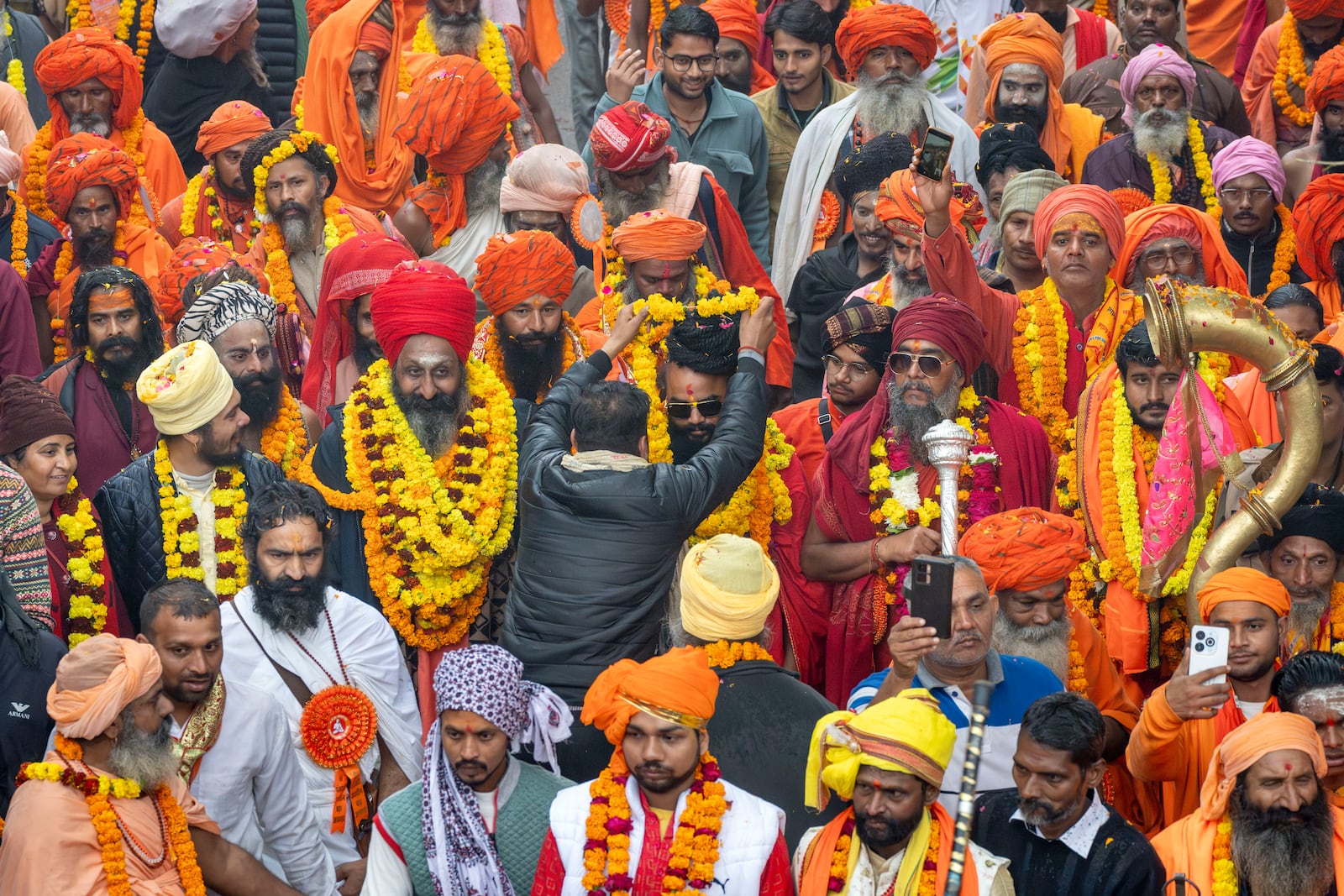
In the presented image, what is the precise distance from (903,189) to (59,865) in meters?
4.00

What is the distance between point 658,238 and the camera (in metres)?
7.29

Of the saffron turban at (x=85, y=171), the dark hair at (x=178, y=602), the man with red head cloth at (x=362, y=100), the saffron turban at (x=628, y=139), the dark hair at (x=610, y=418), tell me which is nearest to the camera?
the dark hair at (x=178, y=602)

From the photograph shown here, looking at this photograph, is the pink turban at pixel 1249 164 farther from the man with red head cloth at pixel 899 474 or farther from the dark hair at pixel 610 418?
the dark hair at pixel 610 418

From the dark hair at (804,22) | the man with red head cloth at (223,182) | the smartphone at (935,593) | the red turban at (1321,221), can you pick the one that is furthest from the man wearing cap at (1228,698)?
the man with red head cloth at (223,182)

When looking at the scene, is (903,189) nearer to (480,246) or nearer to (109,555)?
(480,246)

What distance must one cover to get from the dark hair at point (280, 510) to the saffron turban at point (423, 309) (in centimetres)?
88

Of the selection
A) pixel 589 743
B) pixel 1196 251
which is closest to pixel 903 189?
pixel 1196 251

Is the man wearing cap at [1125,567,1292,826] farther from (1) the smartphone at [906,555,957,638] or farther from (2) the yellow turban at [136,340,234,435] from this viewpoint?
(2) the yellow turban at [136,340,234,435]

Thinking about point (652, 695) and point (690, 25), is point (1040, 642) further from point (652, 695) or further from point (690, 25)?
point (690, 25)

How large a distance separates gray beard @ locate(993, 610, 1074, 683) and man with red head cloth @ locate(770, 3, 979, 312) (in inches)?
126

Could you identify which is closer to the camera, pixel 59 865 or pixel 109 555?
pixel 59 865

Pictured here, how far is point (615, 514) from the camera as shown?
19.1 ft

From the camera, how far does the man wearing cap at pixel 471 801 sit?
17.0 ft

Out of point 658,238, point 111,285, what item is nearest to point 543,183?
point 658,238
